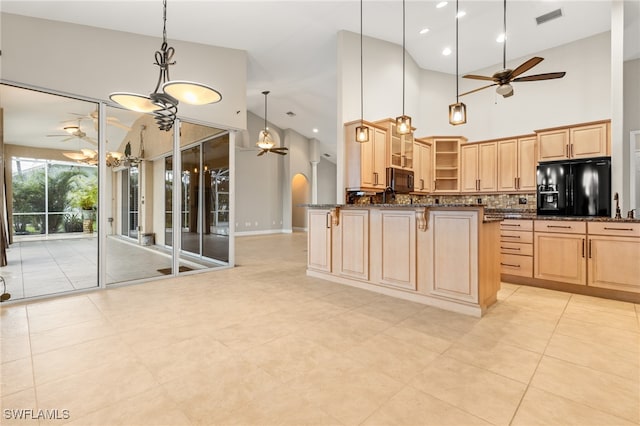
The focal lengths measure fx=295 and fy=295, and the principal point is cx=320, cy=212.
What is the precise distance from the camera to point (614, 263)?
354cm

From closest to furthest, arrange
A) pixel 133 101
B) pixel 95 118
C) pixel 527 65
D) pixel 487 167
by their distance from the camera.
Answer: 1. pixel 133 101
2. pixel 527 65
3. pixel 95 118
4. pixel 487 167

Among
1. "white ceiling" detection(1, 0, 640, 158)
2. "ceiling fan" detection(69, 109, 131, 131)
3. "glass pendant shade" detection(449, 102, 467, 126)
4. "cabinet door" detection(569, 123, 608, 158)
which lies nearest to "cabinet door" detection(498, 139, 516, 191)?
"cabinet door" detection(569, 123, 608, 158)

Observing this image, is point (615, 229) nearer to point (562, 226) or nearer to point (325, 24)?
point (562, 226)

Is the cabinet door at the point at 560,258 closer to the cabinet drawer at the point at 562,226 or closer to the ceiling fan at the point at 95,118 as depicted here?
the cabinet drawer at the point at 562,226

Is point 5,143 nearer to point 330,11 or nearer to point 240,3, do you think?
point 240,3

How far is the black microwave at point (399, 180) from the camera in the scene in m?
5.83

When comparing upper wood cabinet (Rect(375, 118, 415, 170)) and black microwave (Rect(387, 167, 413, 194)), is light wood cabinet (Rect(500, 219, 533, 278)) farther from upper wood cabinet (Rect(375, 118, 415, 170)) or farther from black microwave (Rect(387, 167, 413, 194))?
upper wood cabinet (Rect(375, 118, 415, 170))

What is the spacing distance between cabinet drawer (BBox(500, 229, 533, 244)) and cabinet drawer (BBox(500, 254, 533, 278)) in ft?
0.75

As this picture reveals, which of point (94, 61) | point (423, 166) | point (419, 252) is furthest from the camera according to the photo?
point (423, 166)

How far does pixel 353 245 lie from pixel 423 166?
3.59m

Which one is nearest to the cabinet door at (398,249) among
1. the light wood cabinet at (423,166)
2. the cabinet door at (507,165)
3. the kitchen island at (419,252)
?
the kitchen island at (419,252)

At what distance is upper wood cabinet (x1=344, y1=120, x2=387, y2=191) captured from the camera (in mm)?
5441

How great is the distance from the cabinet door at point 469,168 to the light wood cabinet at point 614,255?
300 cm

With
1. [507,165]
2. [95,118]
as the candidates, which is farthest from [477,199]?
[95,118]
